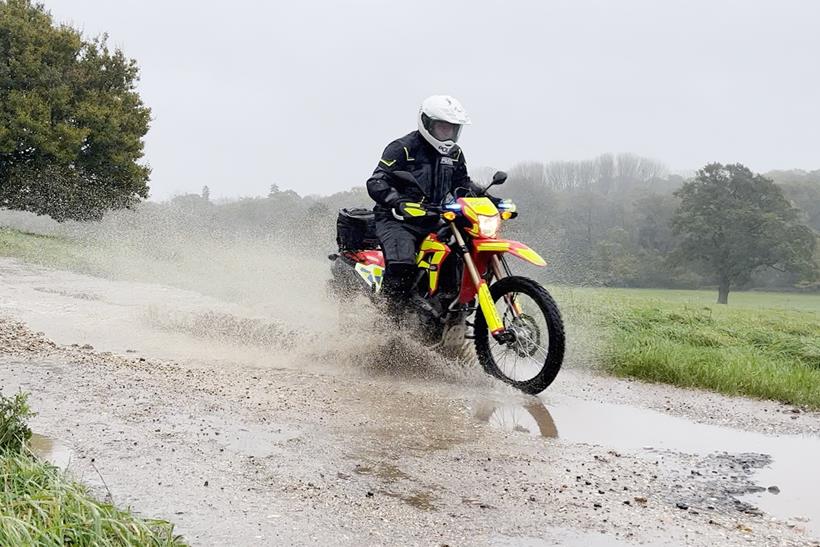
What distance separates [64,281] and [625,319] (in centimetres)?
920

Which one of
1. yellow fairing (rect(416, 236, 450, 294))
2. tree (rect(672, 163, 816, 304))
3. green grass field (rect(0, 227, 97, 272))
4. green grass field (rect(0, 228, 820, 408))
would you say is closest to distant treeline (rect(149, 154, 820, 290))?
tree (rect(672, 163, 816, 304))

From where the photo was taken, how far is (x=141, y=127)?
40.0 m

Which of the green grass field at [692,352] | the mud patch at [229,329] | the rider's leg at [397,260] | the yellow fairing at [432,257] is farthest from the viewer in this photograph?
the mud patch at [229,329]

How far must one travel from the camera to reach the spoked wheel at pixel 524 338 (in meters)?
6.54

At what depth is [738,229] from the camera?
5238 cm

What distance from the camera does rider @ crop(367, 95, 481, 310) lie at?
24.6 ft

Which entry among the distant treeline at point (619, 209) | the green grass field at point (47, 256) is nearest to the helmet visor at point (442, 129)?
the green grass field at point (47, 256)

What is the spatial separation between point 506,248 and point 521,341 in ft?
2.53

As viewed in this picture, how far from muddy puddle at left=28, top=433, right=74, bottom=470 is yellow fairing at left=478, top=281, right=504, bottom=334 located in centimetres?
353

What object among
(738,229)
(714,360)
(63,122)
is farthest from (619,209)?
(714,360)

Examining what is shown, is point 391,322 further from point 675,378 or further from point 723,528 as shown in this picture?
point 723,528

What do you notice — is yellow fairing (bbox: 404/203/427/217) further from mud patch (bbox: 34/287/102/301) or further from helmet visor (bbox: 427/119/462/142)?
mud patch (bbox: 34/287/102/301)

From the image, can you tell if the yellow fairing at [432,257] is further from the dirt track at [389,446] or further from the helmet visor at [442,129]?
the helmet visor at [442,129]

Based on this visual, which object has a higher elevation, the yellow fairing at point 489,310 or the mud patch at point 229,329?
the yellow fairing at point 489,310
